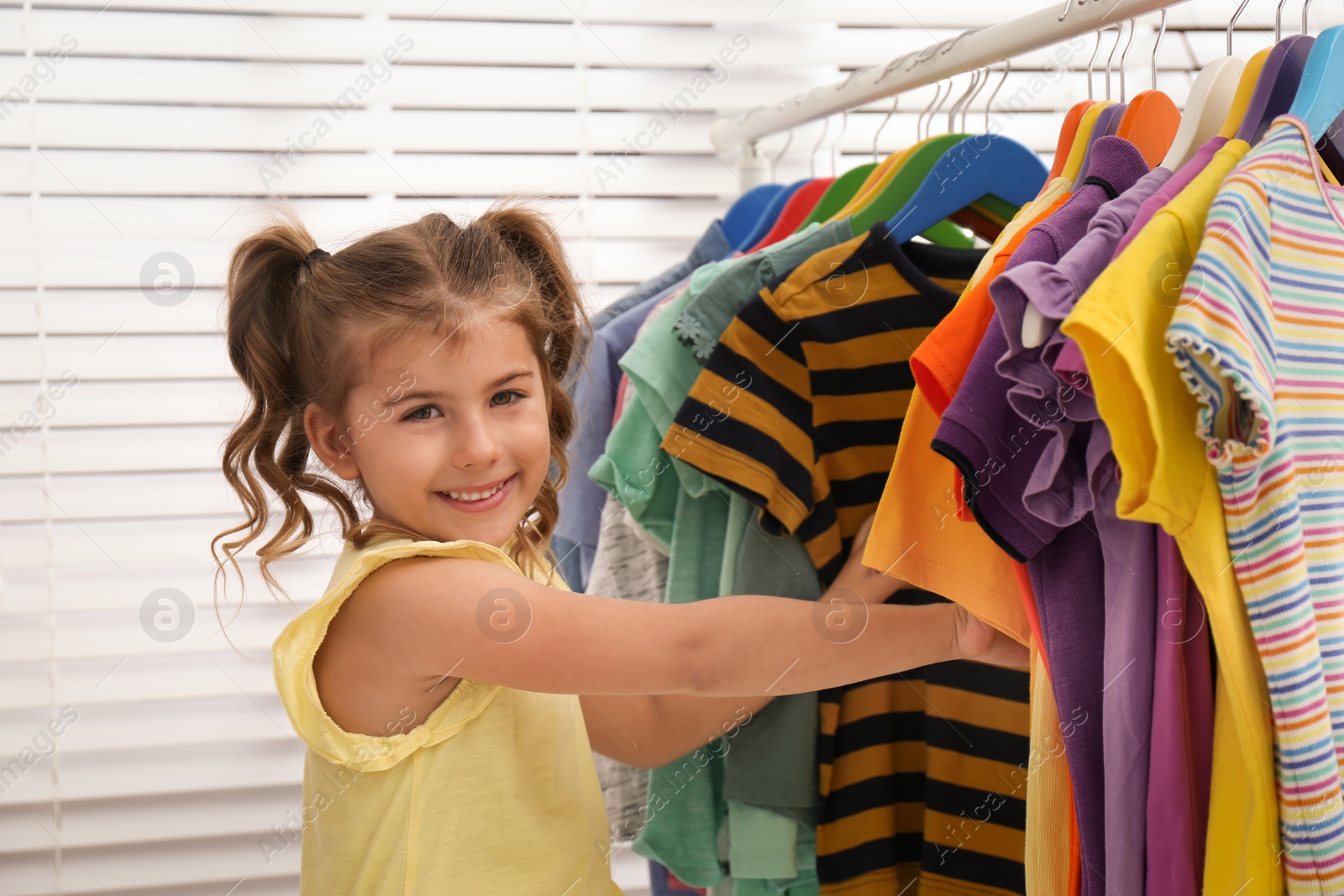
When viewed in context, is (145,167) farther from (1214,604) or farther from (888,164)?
(1214,604)

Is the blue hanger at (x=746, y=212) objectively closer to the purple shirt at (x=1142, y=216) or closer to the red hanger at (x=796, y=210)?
the red hanger at (x=796, y=210)

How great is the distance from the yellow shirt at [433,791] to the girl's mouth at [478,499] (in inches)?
1.8

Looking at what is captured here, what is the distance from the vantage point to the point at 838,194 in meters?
1.20

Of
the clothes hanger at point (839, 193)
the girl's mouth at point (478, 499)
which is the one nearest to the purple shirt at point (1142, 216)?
the clothes hanger at point (839, 193)

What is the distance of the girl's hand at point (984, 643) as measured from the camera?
848 mm

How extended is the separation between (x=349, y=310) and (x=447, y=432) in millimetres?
156

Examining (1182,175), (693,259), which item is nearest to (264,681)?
(693,259)

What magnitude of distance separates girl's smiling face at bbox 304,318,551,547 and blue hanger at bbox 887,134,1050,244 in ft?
1.42

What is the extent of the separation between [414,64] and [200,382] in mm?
653

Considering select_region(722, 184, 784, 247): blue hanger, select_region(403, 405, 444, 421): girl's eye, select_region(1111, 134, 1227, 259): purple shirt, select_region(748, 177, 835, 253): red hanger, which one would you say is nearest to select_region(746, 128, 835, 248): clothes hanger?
select_region(748, 177, 835, 253): red hanger

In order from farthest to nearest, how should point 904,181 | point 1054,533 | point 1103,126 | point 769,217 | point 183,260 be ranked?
point 183,260, point 769,217, point 904,181, point 1103,126, point 1054,533

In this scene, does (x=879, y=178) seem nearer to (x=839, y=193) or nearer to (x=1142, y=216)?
(x=839, y=193)

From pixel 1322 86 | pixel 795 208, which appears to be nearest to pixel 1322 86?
pixel 1322 86

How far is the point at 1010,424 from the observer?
0.70 metres
